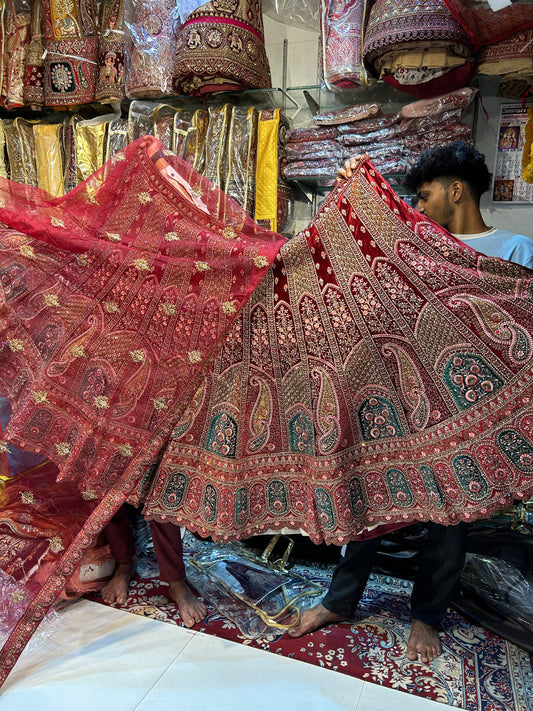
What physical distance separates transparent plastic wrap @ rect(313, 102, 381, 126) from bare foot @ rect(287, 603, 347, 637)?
1903mm

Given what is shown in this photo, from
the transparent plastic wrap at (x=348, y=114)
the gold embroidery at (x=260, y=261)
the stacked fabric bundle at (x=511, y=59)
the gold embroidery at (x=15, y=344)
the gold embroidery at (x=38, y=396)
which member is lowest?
the gold embroidery at (x=38, y=396)

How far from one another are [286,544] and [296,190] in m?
1.57

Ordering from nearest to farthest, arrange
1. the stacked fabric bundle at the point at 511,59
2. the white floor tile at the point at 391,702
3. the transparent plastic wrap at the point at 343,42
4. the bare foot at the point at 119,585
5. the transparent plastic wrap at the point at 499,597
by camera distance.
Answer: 1. the white floor tile at the point at 391,702
2. the transparent plastic wrap at the point at 499,597
3. the bare foot at the point at 119,585
4. the stacked fabric bundle at the point at 511,59
5. the transparent plastic wrap at the point at 343,42

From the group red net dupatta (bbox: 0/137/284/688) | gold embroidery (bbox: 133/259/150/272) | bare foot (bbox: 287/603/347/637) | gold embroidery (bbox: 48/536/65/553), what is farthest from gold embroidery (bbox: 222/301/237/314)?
bare foot (bbox: 287/603/347/637)

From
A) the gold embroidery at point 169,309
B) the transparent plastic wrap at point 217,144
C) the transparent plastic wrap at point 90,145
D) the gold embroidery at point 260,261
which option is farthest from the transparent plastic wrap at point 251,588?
the transparent plastic wrap at point 90,145

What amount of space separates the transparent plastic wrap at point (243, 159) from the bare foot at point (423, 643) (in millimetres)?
1754

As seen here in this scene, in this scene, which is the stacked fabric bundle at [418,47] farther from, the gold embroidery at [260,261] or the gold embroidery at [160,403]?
the gold embroidery at [160,403]

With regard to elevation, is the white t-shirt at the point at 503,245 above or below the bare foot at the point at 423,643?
above

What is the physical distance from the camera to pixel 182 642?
1650mm

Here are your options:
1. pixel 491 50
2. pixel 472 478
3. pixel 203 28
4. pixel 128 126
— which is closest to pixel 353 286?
pixel 472 478

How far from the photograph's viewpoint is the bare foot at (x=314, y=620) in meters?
1.69

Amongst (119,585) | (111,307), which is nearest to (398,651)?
(119,585)

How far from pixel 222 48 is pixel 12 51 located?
3.94 feet

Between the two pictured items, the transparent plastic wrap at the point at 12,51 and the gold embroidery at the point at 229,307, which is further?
the transparent plastic wrap at the point at 12,51
